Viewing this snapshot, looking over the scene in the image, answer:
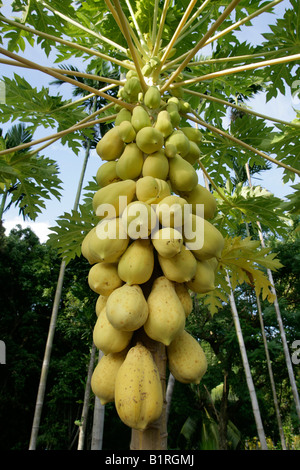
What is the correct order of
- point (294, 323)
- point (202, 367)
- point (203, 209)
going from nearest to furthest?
1. point (202, 367)
2. point (203, 209)
3. point (294, 323)

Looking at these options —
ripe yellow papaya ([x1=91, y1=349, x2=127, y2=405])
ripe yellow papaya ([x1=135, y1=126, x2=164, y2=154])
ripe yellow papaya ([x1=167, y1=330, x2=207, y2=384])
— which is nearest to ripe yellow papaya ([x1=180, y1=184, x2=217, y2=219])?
ripe yellow papaya ([x1=135, y1=126, x2=164, y2=154])

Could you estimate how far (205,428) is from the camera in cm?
1272

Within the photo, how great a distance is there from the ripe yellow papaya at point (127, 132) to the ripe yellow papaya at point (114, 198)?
0.93ft

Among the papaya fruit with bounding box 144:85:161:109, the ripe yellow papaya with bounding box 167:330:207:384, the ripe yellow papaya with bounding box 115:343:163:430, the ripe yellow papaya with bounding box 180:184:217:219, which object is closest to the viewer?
the ripe yellow papaya with bounding box 115:343:163:430

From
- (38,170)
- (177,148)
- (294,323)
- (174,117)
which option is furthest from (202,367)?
(294,323)

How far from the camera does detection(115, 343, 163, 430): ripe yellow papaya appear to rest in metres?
1.03

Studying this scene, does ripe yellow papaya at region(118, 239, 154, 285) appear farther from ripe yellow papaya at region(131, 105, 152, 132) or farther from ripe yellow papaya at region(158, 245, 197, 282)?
ripe yellow papaya at region(131, 105, 152, 132)

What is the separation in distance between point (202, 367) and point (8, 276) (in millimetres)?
14473

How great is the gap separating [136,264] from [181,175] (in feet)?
1.65

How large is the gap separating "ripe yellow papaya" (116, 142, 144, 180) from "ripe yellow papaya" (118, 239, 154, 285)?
38 cm

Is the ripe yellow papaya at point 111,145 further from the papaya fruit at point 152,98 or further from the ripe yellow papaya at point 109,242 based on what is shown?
the ripe yellow papaya at point 109,242

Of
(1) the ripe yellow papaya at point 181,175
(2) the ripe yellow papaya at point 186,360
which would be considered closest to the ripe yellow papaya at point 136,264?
(2) the ripe yellow papaya at point 186,360

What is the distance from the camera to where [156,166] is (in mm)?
1469
